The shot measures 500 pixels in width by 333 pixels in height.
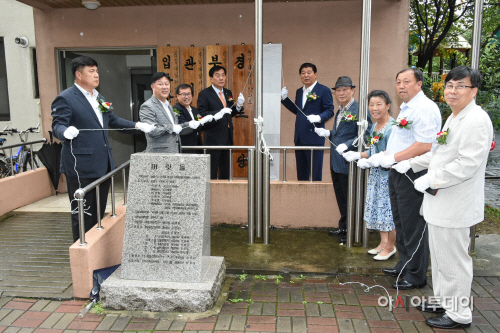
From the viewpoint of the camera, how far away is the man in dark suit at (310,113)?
530 centimetres

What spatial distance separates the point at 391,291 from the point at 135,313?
227 centimetres

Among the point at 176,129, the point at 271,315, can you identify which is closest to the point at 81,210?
the point at 176,129

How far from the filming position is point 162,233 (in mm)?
3543

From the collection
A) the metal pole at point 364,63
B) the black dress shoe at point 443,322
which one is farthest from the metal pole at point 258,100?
the black dress shoe at point 443,322

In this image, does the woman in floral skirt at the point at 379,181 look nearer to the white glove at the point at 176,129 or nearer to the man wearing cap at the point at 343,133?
the man wearing cap at the point at 343,133

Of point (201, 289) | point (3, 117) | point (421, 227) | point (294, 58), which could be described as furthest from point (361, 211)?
point (3, 117)

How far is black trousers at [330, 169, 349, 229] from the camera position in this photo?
192 inches

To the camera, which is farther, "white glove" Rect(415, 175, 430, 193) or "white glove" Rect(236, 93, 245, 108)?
"white glove" Rect(236, 93, 245, 108)

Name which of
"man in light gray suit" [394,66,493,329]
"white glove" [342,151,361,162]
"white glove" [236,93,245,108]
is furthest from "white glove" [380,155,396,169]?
"white glove" [236,93,245,108]

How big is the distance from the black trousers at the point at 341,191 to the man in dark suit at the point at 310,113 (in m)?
0.68

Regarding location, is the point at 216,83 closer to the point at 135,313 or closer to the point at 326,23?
the point at 326,23

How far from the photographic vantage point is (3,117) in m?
9.41

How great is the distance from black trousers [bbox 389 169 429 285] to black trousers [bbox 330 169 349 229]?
1075 millimetres

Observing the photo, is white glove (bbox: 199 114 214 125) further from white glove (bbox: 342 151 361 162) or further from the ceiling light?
the ceiling light
